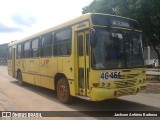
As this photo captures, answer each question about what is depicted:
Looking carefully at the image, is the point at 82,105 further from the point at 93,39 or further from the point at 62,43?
the point at 93,39

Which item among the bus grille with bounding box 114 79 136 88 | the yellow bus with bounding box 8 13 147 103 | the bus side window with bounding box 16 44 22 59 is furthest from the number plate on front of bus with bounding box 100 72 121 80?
the bus side window with bounding box 16 44 22 59

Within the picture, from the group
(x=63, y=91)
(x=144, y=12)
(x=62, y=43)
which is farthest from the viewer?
(x=144, y=12)

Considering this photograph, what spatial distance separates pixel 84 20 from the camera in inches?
384

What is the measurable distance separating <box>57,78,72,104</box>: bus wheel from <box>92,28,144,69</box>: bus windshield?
2.16 m

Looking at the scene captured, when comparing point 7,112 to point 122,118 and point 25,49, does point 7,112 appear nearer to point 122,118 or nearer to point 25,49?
point 122,118

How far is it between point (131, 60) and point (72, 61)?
2064mm

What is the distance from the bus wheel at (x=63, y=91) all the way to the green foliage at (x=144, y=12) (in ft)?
32.0

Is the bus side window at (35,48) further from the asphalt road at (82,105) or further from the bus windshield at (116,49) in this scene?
the bus windshield at (116,49)

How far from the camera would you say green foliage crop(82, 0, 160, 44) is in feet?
61.6

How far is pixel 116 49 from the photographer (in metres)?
9.61

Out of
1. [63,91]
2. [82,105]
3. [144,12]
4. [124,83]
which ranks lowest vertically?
[82,105]

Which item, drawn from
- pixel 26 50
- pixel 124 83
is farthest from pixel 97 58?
pixel 26 50

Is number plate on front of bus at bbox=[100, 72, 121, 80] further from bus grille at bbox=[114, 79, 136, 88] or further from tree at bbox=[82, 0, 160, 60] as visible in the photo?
tree at bbox=[82, 0, 160, 60]

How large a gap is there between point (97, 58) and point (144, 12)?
11422 mm
